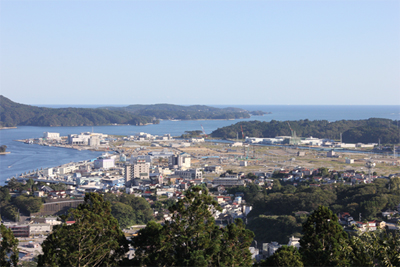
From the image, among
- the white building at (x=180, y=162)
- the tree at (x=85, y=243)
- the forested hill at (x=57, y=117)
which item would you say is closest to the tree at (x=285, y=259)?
the tree at (x=85, y=243)

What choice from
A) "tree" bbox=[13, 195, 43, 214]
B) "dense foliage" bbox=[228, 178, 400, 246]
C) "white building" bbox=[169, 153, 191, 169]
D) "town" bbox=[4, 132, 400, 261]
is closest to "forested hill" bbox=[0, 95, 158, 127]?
"town" bbox=[4, 132, 400, 261]

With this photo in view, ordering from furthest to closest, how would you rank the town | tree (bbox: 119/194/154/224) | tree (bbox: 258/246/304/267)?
tree (bbox: 119/194/154/224) → the town → tree (bbox: 258/246/304/267)

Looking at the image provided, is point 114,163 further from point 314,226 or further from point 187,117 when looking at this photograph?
point 187,117

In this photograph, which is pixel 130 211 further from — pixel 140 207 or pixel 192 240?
pixel 192 240

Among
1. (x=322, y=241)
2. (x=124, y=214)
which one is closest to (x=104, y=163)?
(x=124, y=214)

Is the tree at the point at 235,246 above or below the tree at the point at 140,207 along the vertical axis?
above

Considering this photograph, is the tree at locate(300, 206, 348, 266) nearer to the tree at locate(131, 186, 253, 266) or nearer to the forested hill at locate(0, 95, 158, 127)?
the tree at locate(131, 186, 253, 266)

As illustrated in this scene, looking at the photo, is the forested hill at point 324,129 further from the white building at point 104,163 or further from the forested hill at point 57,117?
the forested hill at point 57,117
